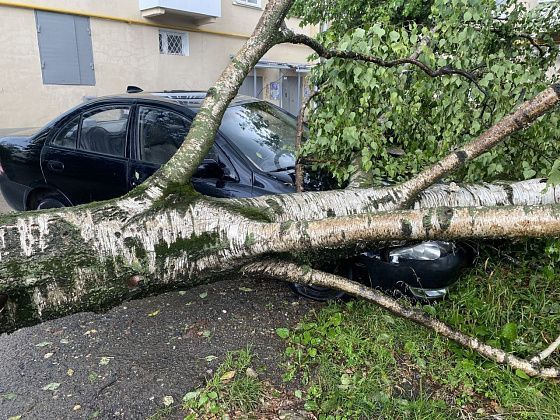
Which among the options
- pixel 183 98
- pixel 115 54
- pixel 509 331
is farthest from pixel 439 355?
pixel 115 54

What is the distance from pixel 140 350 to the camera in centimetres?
302

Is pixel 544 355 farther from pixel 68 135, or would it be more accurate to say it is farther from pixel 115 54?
pixel 115 54

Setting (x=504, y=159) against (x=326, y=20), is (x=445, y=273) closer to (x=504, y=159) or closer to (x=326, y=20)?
(x=504, y=159)

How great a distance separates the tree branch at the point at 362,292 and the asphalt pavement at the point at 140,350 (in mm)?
230

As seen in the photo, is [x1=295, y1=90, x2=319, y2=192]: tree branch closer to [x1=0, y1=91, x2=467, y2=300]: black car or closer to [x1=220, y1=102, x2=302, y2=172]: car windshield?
[x1=0, y1=91, x2=467, y2=300]: black car

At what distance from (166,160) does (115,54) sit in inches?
390

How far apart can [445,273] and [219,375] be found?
1.58 meters

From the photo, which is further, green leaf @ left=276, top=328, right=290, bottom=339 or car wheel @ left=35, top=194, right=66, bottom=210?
car wheel @ left=35, top=194, right=66, bottom=210

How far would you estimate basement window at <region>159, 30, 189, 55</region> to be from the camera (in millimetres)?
13656

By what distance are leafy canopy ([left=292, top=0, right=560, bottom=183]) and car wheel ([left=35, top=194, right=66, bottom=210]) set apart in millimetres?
2839

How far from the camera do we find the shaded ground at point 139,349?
2.58 m

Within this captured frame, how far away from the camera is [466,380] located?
2531 millimetres

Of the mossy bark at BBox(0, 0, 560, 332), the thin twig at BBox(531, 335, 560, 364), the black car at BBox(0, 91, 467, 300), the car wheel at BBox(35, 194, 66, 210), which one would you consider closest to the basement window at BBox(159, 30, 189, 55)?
the black car at BBox(0, 91, 467, 300)

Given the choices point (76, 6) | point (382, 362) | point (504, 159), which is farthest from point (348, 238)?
point (76, 6)
